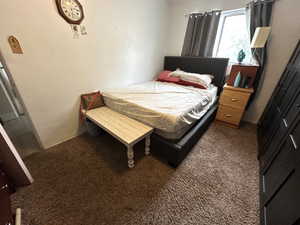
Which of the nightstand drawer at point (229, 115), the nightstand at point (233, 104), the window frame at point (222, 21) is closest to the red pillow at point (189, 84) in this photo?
the nightstand at point (233, 104)

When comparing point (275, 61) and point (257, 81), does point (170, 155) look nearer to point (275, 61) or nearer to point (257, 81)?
point (257, 81)

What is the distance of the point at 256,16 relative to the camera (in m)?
2.11

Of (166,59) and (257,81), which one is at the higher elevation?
(166,59)

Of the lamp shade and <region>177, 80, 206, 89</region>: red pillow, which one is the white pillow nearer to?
<region>177, 80, 206, 89</region>: red pillow

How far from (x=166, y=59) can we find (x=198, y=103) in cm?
211

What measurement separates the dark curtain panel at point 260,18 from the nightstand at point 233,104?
54 centimetres

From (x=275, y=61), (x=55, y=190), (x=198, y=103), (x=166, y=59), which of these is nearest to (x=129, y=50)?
(x=166, y=59)

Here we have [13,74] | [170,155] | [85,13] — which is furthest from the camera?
[85,13]

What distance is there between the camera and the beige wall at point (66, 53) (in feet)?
4.53

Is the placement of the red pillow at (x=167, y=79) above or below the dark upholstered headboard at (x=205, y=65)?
below

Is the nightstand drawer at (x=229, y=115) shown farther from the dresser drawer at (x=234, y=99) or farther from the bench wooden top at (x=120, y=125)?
the bench wooden top at (x=120, y=125)

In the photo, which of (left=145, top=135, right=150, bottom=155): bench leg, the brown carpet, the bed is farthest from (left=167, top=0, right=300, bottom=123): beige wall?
(left=145, top=135, right=150, bottom=155): bench leg

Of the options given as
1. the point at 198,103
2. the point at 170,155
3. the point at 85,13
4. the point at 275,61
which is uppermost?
the point at 85,13

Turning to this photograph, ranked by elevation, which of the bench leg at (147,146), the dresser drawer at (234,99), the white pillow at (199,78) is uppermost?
the white pillow at (199,78)
